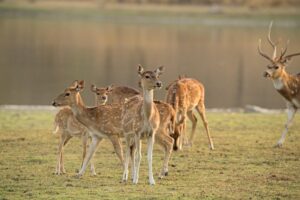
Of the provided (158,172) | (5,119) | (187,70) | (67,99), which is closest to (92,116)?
(67,99)

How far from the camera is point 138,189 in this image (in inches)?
463

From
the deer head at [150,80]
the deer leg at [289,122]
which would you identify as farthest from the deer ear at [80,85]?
the deer leg at [289,122]

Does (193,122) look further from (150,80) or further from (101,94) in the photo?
(150,80)

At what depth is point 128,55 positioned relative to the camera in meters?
42.8

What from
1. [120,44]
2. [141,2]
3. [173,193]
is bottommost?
[173,193]

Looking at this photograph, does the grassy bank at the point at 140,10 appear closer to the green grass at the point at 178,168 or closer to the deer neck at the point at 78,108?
the green grass at the point at 178,168

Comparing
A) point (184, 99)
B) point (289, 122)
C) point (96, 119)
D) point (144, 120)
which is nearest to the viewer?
point (144, 120)

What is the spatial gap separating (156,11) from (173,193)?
56.6 meters

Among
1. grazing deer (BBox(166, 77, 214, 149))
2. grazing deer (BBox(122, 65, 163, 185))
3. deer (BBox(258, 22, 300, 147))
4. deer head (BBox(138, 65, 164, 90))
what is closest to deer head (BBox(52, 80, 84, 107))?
grazing deer (BBox(122, 65, 163, 185))

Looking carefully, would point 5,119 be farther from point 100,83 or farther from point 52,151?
point 100,83

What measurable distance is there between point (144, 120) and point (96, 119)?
84 centimetres

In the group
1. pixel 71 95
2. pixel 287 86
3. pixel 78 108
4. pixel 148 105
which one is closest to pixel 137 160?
pixel 148 105

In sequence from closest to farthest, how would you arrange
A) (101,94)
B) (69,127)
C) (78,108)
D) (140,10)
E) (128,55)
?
1. (78,108)
2. (69,127)
3. (101,94)
4. (128,55)
5. (140,10)

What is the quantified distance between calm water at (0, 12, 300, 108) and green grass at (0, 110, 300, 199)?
794cm
